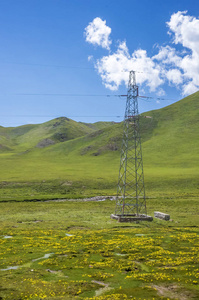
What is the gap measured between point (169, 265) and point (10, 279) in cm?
1794

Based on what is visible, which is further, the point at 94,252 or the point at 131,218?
the point at 131,218

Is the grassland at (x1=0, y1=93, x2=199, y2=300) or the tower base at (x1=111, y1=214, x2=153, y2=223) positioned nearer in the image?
the grassland at (x1=0, y1=93, x2=199, y2=300)

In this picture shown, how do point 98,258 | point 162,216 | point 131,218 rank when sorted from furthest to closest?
point 162,216 → point 131,218 → point 98,258

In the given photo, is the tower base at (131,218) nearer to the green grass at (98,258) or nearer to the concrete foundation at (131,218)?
the concrete foundation at (131,218)

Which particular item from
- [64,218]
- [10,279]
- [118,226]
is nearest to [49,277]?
[10,279]

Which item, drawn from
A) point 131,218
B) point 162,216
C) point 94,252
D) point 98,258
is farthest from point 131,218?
point 98,258

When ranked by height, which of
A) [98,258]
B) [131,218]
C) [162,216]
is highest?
[162,216]

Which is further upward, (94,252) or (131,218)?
(131,218)

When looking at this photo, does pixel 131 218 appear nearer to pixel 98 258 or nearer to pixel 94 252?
pixel 94 252

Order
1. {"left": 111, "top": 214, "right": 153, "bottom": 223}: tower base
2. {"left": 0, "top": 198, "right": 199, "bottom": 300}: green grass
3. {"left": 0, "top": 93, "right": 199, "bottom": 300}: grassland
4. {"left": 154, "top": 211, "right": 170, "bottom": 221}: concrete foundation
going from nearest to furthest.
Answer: {"left": 0, "top": 198, "right": 199, "bottom": 300}: green grass, {"left": 0, "top": 93, "right": 199, "bottom": 300}: grassland, {"left": 111, "top": 214, "right": 153, "bottom": 223}: tower base, {"left": 154, "top": 211, "right": 170, "bottom": 221}: concrete foundation

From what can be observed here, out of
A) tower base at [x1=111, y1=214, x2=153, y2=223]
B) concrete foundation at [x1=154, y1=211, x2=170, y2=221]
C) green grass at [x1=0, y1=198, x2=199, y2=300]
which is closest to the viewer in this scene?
green grass at [x1=0, y1=198, x2=199, y2=300]

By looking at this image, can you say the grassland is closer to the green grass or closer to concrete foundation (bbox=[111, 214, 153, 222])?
the green grass

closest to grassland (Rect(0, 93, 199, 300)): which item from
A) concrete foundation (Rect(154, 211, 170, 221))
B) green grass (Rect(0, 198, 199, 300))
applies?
green grass (Rect(0, 198, 199, 300))

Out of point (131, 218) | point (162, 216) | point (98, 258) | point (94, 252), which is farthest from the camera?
point (162, 216)
